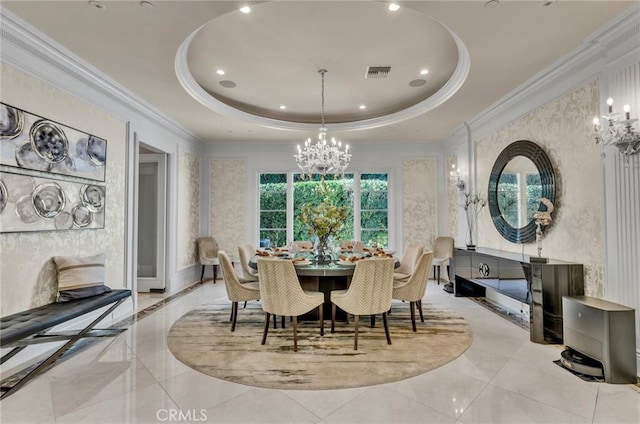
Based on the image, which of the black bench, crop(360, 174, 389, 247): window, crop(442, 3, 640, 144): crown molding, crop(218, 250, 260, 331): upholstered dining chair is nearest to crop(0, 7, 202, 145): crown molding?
the black bench

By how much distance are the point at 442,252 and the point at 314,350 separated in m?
4.37

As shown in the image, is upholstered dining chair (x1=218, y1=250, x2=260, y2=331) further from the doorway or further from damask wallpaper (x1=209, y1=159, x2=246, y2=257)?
damask wallpaper (x1=209, y1=159, x2=246, y2=257)

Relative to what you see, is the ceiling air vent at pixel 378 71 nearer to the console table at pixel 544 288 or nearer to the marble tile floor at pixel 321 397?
the console table at pixel 544 288

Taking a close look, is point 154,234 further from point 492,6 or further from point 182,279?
point 492,6

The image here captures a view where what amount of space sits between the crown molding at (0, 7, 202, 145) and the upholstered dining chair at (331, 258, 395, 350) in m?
3.53

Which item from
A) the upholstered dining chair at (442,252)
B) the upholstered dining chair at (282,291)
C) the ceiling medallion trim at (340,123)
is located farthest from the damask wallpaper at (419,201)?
the upholstered dining chair at (282,291)

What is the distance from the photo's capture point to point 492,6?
2.58 meters

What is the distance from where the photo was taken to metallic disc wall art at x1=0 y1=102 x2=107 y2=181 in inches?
113

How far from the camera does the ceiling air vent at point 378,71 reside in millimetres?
4196

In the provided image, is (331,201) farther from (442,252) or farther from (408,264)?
(408,264)

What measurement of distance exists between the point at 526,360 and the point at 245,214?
5669mm

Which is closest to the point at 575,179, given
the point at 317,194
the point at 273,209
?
the point at 317,194

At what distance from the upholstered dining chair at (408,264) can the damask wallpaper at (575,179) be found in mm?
1343

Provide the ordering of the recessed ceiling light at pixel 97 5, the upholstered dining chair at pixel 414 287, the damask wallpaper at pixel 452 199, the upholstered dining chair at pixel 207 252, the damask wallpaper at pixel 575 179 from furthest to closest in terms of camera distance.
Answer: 1. the upholstered dining chair at pixel 207 252
2. the damask wallpaper at pixel 452 199
3. the upholstered dining chair at pixel 414 287
4. the damask wallpaper at pixel 575 179
5. the recessed ceiling light at pixel 97 5
